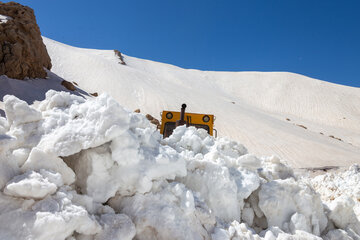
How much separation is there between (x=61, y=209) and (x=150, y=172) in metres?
0.78

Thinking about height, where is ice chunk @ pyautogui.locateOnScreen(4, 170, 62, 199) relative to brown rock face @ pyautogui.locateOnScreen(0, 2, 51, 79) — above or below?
below

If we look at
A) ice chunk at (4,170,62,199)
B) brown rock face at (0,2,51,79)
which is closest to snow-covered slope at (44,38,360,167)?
brown rock face at (0,2,51,79)

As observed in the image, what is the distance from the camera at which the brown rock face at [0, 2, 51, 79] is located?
37.9 feet

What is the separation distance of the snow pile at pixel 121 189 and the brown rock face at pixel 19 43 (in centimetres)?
1077

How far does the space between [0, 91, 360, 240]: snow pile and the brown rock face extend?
1077cm

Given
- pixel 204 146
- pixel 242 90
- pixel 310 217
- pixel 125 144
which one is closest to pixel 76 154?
pixel 125 144

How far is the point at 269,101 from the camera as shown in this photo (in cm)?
3172

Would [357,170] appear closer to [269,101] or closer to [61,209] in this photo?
[61,209]

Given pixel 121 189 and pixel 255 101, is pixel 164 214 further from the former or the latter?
pixel 255 101

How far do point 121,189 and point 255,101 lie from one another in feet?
102

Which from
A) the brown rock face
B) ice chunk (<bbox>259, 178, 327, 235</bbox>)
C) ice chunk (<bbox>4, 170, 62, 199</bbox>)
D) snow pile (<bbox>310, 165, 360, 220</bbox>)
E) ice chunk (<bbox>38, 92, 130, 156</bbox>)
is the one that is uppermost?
the brown rock face

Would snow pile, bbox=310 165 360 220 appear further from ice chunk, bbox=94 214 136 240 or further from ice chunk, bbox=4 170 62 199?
ice chunk, bbox=4 170 62 199

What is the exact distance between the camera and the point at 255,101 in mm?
31750

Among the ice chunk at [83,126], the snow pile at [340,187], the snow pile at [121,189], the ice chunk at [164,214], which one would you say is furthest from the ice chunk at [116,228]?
the snow pile at [340,187]
